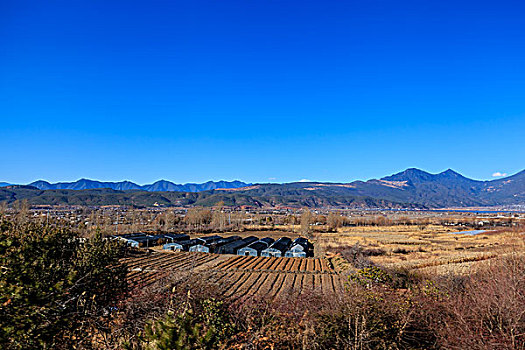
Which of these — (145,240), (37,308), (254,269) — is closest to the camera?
(37,308)

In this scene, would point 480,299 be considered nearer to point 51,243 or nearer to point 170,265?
point 51,243

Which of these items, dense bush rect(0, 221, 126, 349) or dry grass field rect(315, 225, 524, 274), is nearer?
dense bush rect(0, 221, 126, 349)

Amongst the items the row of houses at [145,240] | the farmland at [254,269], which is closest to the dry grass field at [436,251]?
the farmland at [254,269]

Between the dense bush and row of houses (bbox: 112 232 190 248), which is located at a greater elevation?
the dense bush

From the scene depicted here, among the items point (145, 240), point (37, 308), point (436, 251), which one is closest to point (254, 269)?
point (145, 240)

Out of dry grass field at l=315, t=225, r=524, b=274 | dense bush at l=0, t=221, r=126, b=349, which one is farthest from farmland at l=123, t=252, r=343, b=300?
dense bush at l=0, t=221, r=126, b=349

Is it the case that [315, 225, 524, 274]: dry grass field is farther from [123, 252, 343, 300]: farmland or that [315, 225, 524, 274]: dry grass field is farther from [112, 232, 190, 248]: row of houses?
[112, 232, 190, 248]: row of houses

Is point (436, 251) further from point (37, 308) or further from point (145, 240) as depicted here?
point (37, 308)

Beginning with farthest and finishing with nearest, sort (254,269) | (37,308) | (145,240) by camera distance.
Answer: (145,240) → (254,269) → (37,308)

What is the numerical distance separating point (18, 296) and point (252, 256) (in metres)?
39.8

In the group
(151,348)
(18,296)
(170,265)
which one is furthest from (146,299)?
(170,265)

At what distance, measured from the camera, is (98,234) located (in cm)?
1338

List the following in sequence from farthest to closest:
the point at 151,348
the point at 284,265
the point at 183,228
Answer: the point at 183,228
the point at 284,265
the point at 151,348

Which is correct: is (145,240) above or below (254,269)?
above
